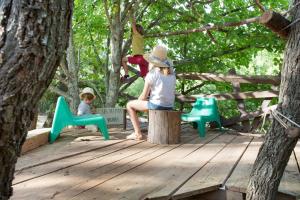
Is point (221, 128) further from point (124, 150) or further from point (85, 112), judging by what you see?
point (124, 150)

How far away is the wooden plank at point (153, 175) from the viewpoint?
8.91 feet

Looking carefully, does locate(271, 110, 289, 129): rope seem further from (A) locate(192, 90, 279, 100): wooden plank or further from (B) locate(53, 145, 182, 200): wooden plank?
(A) locate(192, 90, 279, 100): wooden plank

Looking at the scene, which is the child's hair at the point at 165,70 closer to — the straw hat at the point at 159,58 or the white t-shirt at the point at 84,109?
the straw hat at the point at 159,58

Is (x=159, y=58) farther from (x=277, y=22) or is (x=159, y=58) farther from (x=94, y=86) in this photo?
(x=94, y=86)

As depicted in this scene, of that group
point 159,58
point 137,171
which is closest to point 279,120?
point 137,171

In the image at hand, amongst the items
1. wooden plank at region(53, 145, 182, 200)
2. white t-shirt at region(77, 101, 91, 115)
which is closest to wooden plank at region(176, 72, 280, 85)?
white t-shirt at region(77, 101, 91, 115)

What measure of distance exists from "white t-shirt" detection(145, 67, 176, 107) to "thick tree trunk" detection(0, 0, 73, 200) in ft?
A: 12.9

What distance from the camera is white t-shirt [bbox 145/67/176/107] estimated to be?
5434mm

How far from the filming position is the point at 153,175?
3291mm

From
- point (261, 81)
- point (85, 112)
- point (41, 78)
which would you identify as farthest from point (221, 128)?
point (41, 78)

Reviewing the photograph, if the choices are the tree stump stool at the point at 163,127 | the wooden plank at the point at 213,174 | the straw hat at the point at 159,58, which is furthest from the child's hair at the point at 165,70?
the wooden plank at the point at 213,174

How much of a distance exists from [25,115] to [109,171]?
204 cm

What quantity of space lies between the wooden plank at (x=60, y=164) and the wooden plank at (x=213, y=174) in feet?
3.94

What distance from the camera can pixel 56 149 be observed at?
→ 4.60 meters
